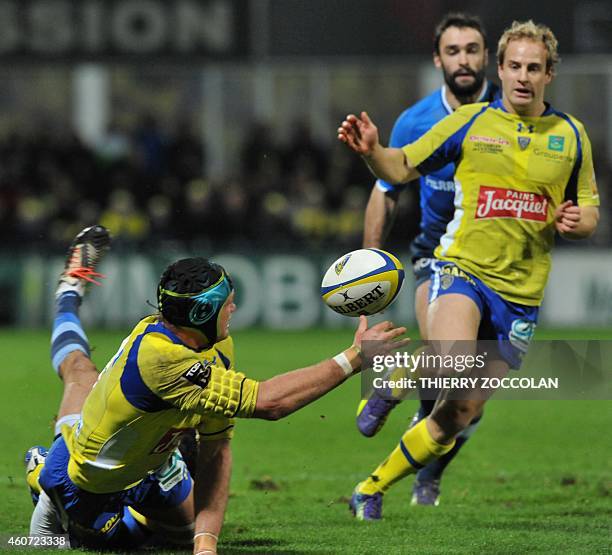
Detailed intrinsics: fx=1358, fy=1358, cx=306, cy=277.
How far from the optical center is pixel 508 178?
23.4 ft

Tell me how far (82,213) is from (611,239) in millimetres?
7772

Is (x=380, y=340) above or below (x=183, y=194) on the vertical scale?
above

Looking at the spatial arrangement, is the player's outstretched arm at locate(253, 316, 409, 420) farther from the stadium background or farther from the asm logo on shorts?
the stadium background

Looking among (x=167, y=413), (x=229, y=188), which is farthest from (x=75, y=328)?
(x=229, y=188)

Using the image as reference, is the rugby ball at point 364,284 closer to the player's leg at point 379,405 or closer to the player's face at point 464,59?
the player's leg at point 379,405

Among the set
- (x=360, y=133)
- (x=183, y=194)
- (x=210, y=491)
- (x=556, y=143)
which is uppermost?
(x=360, y=133)

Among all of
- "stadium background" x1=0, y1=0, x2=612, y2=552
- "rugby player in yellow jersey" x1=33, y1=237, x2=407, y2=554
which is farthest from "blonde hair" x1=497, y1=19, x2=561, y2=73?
"stadium background" x1=0, y1=0, x2=612, y2=552

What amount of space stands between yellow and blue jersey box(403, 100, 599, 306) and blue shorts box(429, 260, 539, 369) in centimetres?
5

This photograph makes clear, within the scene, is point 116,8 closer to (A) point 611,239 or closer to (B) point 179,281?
(A) point 611,239

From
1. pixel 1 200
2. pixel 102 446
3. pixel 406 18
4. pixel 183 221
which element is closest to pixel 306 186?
pixel 183 221

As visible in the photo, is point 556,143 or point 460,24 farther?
point 460,24

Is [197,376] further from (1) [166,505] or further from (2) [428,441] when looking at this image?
(2) [428,441]

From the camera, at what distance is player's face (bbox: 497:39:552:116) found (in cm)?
706

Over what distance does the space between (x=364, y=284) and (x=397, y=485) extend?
263 cm
